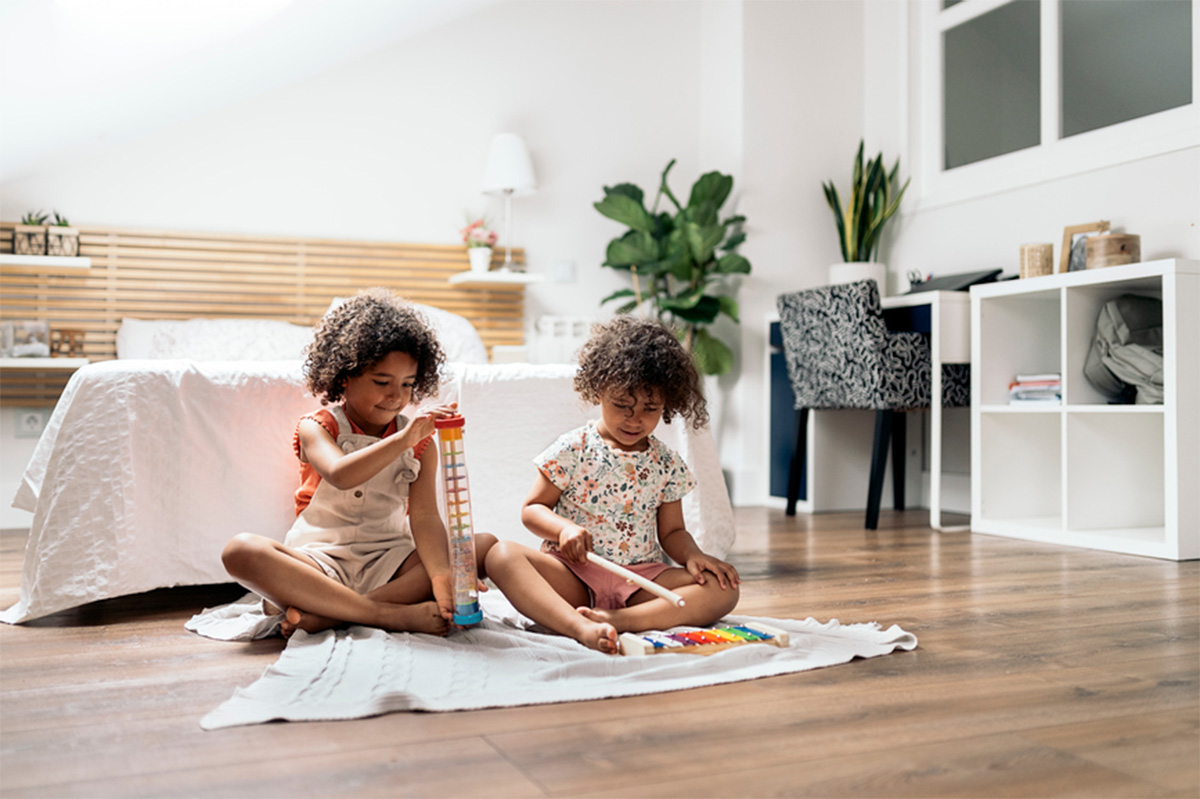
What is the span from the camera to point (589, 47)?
4.70 metres

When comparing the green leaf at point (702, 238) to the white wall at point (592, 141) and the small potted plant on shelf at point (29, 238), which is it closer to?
the white wall at point (592, 141)

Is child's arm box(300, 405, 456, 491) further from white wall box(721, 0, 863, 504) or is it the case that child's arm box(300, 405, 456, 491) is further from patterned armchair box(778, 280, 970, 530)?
white wall box(721, 0, 863, 504)

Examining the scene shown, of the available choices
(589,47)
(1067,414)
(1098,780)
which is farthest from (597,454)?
(589,47)

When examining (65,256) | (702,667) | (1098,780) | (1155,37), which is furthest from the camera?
(65,256)

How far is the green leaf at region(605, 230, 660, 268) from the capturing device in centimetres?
437

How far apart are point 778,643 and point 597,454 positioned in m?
0.47

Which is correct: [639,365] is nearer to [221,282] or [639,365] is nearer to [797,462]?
[797,462]

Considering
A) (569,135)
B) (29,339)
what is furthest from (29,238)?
(569,135)

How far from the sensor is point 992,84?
419cm

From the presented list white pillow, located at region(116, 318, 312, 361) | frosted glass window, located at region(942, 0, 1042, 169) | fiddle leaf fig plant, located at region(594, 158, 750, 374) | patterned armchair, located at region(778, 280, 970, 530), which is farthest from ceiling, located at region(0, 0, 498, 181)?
frosted glass window, located at region(942, 0, 1042, 169)

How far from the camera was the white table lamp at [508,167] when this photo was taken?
429cm

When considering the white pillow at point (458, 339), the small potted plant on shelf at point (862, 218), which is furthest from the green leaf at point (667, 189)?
the white pillow at point (458, 339)

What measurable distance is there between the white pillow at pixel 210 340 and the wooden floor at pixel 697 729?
1.86 metres

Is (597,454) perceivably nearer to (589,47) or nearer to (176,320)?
(176,320)
